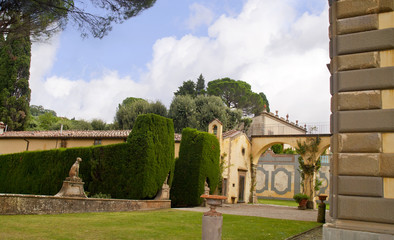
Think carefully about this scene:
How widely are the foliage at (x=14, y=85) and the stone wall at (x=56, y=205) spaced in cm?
2436

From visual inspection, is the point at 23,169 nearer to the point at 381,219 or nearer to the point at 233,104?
the point at 381,219

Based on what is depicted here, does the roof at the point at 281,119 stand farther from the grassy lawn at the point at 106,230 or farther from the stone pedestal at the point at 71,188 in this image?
the grassy lawn at the point at 106,230

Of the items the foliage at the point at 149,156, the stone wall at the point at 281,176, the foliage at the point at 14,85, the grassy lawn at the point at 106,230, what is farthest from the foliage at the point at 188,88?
the grassy lawn at the point at 106,230

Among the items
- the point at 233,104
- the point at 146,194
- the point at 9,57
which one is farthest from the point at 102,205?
the point at 233,104

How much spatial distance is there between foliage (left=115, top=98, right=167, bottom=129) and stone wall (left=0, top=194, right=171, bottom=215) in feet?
72.2

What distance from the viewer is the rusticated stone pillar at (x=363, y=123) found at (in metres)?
5.27

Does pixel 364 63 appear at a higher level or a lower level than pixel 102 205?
higher

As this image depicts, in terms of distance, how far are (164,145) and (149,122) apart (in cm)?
144

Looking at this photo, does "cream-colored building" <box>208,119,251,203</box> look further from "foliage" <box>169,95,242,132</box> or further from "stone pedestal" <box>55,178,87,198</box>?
"stone pedestal" <box>55,178,87,198</box>

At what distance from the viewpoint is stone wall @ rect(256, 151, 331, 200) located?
33656 millimetres

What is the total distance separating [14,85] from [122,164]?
76.6 ft

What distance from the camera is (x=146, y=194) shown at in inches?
595

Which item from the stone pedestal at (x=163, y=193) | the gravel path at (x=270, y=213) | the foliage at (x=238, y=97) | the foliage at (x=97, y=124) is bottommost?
the gravel path at (x=270, y=213)

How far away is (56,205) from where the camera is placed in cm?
1091
